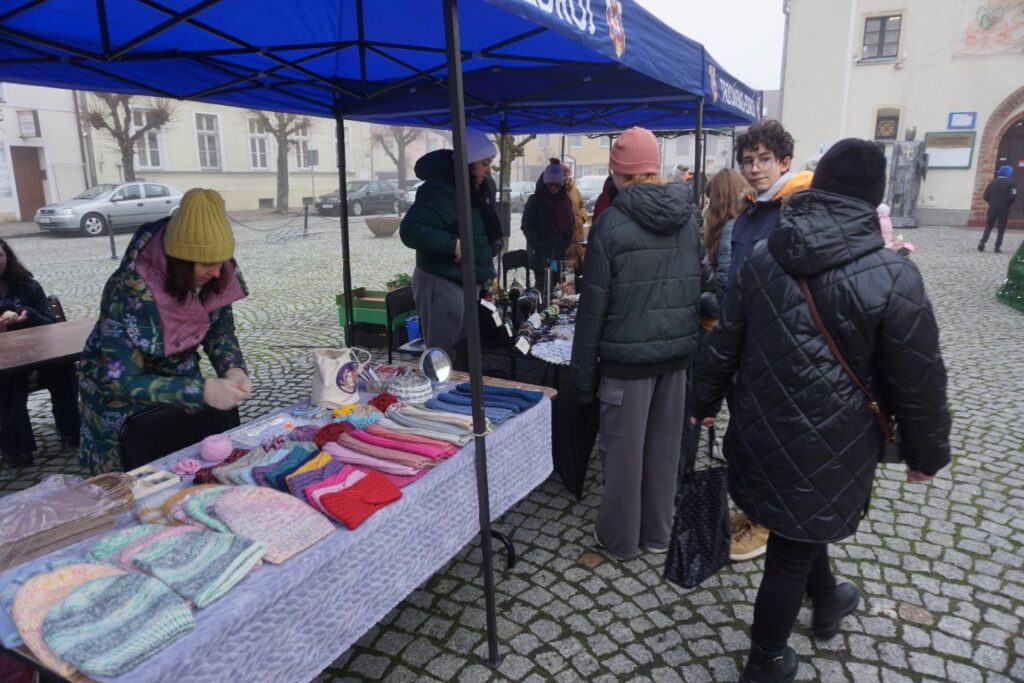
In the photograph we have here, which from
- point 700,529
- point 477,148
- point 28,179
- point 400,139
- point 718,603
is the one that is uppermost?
point 400,139

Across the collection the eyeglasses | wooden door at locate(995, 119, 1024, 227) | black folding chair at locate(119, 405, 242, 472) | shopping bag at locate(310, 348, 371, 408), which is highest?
wooden door at locate(995, 119, 1024, 227)

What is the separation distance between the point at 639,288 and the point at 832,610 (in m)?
1.39

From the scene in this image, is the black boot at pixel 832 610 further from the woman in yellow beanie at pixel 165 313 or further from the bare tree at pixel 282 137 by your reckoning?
the bare tree at pixel 282 137

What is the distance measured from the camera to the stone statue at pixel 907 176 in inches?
714

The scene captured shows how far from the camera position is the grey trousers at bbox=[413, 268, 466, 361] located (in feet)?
13.2

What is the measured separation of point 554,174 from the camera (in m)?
6.54

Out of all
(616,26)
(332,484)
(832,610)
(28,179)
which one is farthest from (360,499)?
(28,179)

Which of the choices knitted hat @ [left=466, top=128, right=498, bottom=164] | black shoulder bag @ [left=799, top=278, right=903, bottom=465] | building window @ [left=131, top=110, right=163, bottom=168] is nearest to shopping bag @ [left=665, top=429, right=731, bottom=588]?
black shoulder bag @ [left=799, top=278, right=903, bottom=465]

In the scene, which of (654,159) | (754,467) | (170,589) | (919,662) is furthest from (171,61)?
(919,662)

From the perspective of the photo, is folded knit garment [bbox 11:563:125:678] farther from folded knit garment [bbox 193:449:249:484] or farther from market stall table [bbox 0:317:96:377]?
market stall table [bbox 0:317:96:377]

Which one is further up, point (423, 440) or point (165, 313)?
point (165, 313)

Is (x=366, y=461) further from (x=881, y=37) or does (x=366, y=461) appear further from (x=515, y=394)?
(x=881, y=37)

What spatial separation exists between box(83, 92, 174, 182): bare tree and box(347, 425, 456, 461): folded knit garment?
20384mm

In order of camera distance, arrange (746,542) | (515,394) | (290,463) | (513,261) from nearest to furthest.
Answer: (290,463), (515,394), (746,542), (513,261)
